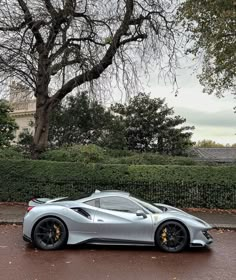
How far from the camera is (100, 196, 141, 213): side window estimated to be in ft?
28.7

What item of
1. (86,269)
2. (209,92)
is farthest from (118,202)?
(209,92)

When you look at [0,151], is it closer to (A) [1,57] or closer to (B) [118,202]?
(A) [1,57]

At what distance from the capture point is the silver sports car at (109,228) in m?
8.45

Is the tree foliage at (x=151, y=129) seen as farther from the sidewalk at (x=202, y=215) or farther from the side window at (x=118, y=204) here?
the side window at (x=118, y=204)

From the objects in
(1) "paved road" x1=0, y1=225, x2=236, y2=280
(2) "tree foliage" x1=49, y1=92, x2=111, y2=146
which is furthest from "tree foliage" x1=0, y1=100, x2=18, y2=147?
(1) "paved road" x1=0, y1=225, x2=236, y2=280

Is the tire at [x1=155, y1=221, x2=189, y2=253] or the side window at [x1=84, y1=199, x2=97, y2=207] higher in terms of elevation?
the side window at [x1=84, y1=199, x2=97, y2=207]

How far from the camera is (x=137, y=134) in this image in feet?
105

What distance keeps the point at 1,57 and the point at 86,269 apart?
11213 mm

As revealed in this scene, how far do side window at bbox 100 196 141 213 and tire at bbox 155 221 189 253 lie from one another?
0.68 metres

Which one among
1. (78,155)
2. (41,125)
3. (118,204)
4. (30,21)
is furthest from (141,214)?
(41,125)

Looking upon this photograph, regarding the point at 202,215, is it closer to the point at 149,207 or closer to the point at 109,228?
the point at 149,207

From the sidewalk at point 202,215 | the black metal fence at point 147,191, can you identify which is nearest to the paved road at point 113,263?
the sidewalk at point 202,215

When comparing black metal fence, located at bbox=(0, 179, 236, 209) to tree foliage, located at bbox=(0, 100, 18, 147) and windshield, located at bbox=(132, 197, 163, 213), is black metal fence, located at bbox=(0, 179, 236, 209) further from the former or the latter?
tree foliage, located at bbox=(0, 100, 18, 147)

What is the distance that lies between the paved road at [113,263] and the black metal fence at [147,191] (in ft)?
18.5
